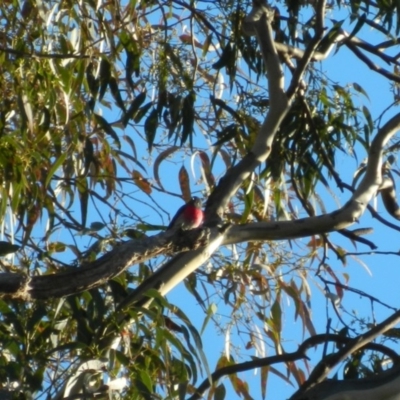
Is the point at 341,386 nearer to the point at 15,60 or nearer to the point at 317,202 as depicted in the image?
the point at 317,202

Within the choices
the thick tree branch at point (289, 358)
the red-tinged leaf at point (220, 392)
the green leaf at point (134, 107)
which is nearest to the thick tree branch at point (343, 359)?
the thick tree branch at point (289, 358)

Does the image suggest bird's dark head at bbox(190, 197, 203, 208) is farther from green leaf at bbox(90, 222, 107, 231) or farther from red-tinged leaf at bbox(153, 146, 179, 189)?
green leaf at bbox(90, 222, 107, 231)

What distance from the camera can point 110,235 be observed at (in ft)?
8.54

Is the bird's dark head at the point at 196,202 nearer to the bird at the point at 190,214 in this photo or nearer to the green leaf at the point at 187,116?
the bird at the point at 190,214

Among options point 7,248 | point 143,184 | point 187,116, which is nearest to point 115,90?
point 187,116

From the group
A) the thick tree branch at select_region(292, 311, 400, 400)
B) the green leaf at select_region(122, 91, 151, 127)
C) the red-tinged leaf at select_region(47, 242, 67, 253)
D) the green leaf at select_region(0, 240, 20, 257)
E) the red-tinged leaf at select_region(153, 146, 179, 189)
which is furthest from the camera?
the red-tinged leaf at select_region(153, 146, 179, 189)

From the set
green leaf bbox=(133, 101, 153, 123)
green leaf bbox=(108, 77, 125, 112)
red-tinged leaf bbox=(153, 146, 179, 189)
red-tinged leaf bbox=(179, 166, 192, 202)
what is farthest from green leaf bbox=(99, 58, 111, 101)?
red-tinged leaf bbox=(179, 166, 192, 202)

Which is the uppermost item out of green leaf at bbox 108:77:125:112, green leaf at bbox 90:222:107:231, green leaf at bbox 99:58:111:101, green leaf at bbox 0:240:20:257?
green leaf at bbox 99:58:111:101

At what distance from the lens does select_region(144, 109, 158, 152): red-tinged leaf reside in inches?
114

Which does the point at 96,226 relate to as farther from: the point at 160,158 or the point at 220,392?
the point at 160,158

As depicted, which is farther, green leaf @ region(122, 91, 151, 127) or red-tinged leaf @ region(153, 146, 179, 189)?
red-tinged leaf @ region(153, 146, 179, 189)

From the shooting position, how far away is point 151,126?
292 cm

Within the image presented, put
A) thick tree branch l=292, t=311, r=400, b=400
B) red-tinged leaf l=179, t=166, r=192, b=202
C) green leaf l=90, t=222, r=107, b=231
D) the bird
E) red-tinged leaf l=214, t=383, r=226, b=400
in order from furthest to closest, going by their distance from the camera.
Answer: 1. red-tinged leaf l=179, t=166, r=192, b=202
2. the bird
3. red-tinged leaf l=214, t=383, r=226, b=400
4. green leaf l=90, t=222, r=107, b=231
5. thick tree branch l=292, t=311, r=400, b=400

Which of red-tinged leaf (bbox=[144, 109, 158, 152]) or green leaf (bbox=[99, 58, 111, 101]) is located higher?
green leaf (bbox=[99, 58, 111, 101])
